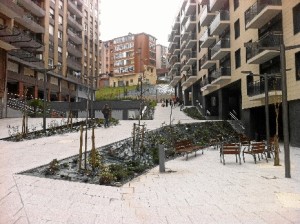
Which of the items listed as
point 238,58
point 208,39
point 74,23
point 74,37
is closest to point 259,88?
point 238,58

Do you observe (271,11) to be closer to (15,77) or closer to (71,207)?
(71,207)

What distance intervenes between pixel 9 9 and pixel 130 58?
190 ft

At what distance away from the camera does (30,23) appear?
37.3 meters

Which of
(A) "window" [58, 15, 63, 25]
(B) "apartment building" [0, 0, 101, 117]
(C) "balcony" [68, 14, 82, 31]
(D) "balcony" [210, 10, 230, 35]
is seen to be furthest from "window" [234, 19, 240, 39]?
(C) "balcony" [68, 14, 82, 31]

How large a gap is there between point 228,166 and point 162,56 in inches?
3725

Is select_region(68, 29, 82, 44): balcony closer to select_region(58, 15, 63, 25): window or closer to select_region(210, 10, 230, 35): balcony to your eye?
select_region(58, 15, 63, 25): window

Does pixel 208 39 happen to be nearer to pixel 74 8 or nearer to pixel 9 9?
pixel 9 9

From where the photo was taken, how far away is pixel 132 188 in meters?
7.88

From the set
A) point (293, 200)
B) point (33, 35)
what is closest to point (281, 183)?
point (293, 200)

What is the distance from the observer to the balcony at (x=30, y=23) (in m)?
35.8

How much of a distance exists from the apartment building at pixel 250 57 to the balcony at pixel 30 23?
20649mm

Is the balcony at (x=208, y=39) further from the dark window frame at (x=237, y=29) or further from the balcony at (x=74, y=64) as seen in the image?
the balcony at (x=74, y=64)

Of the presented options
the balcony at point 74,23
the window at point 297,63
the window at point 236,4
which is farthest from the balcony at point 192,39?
the window at point 297,63

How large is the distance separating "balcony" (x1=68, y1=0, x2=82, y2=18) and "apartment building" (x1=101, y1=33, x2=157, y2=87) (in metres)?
27.1
